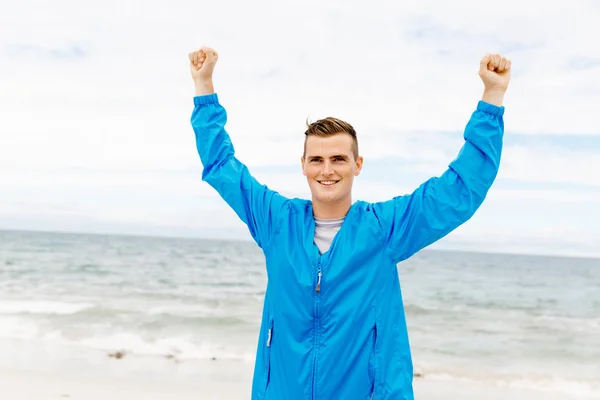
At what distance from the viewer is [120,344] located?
10.4 metres

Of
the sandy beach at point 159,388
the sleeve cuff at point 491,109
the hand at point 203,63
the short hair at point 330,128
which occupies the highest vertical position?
the hand at point 203,63

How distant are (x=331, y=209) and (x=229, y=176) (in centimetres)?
51

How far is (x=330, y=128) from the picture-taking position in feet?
8.51

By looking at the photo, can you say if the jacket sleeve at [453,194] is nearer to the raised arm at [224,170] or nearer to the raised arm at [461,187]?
the raised arm at [461,187]

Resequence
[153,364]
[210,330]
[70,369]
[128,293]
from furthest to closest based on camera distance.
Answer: [128,293]
[210,330]
[153,364]
[70,369]

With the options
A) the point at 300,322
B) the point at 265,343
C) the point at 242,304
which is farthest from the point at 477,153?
the point at 242,304

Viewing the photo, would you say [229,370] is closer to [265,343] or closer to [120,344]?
[120,344]

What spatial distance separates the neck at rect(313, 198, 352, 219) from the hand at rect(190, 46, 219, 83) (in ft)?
2.77

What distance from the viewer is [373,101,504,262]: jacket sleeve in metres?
2.40

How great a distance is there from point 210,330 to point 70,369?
423cm

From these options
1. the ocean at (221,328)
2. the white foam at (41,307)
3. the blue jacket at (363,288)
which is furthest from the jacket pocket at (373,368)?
the white foam at (41,307)

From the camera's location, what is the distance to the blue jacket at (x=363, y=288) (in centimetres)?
243

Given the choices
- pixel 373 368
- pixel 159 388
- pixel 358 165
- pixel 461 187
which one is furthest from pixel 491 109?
pixel 159 388

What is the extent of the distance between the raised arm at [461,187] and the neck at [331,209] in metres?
0.18
